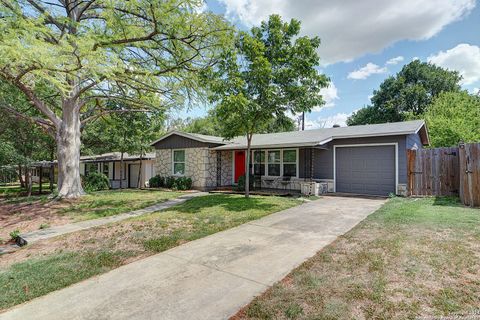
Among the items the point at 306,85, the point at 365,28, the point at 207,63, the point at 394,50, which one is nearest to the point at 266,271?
the point at 306,85

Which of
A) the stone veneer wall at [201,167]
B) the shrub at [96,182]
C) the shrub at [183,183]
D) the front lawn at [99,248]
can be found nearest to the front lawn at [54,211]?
the front lawn at [99,248]

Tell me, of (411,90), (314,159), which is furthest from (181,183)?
(411,90)

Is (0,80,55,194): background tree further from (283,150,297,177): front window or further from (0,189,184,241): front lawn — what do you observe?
(283,150,297,177): front window

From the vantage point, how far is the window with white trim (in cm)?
1459

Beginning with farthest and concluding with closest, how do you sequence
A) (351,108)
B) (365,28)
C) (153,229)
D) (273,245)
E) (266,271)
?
(351,108)
(365,28)
(153,229)
(273,245)
(266,271)

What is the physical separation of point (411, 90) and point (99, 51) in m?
31.0

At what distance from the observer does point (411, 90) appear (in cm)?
2802

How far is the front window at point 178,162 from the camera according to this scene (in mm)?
16594

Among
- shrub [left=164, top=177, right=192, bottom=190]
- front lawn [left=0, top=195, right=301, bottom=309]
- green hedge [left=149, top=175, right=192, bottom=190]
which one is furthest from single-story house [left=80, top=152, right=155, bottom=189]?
front lawn [left=0, top=195, right=301, bottom=309]

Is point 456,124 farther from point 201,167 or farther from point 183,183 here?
point 183,183

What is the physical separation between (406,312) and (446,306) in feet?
1.59

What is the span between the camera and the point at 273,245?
500 cm

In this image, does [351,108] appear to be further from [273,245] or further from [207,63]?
[273,245]

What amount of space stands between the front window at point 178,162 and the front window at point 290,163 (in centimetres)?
658
